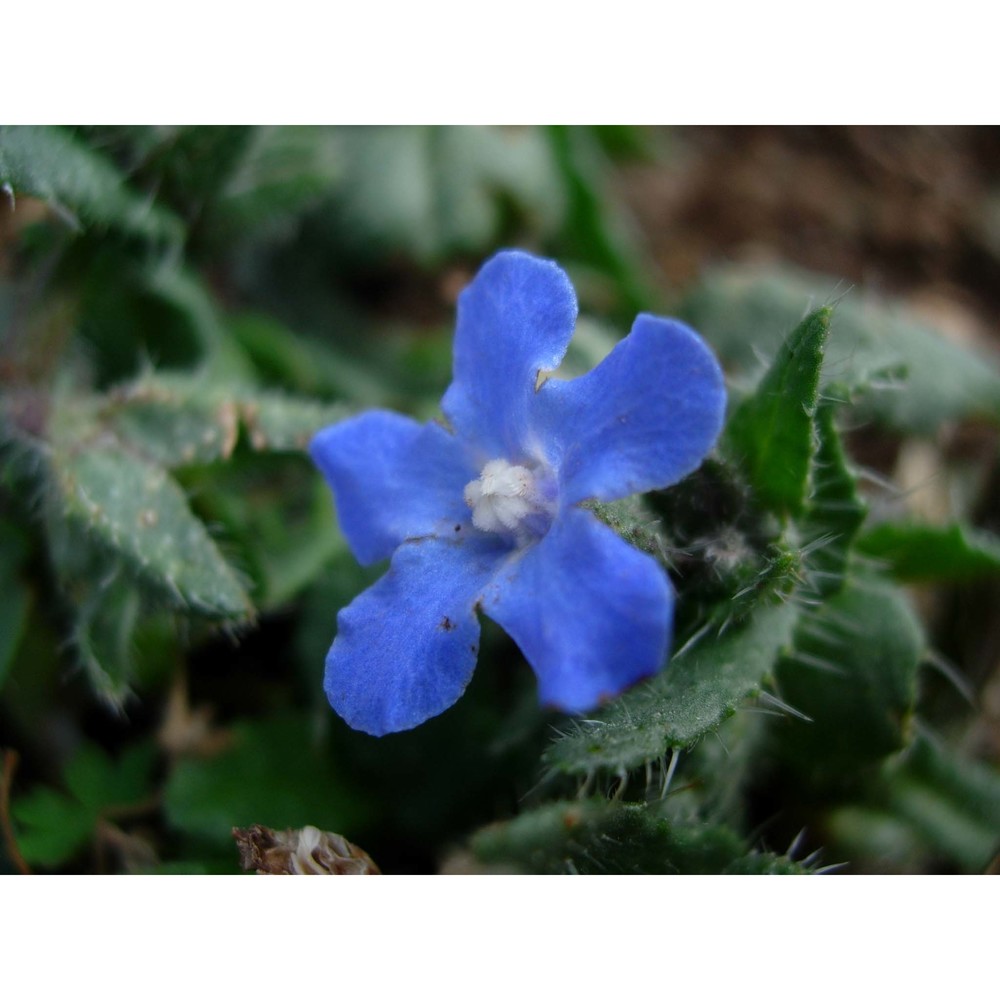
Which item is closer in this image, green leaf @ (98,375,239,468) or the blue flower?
the blue flower

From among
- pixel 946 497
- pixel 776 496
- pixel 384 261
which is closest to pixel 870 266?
pixel 946 497

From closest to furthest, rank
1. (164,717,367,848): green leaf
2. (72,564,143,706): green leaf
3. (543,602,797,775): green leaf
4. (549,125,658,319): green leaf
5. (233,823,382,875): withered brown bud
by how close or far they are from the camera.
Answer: (543,602,797,775): green leaf < (233,823,382,875): withered brown bud < (72,564,143,706): green leaf < (164,717,367,848): green leaf < (549,125,658,319): green leaf

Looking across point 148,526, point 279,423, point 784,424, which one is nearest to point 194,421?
point 279,423

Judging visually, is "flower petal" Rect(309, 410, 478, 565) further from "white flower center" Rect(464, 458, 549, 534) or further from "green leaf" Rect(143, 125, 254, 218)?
"green leaf" Rect(143, 125, 254, 218)

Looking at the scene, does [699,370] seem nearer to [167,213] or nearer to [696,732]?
[696,732]

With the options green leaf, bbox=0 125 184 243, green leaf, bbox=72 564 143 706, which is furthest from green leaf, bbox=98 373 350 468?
green leaf, bbox=0 125 184 243

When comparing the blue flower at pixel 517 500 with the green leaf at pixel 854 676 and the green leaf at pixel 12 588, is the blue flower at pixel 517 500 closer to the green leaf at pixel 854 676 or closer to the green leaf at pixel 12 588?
the green leaf at pixel 854 676
